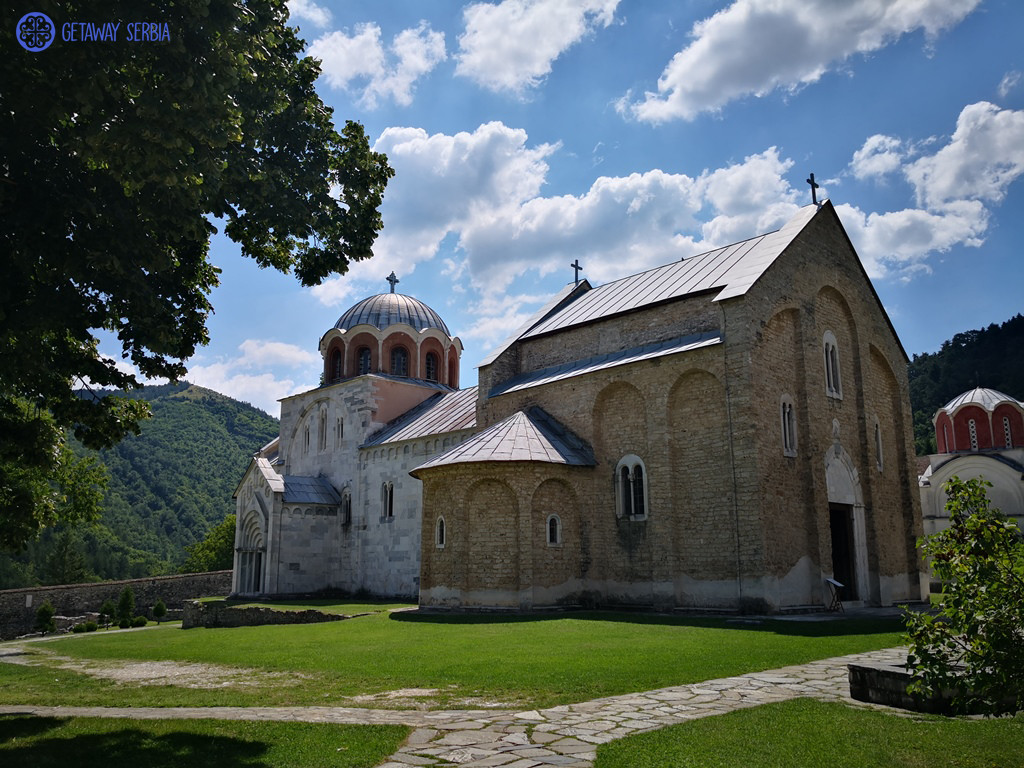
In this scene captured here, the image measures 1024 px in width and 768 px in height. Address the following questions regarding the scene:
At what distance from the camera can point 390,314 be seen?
1330 inches

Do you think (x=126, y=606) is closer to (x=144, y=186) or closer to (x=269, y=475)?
(x=269, y=475)

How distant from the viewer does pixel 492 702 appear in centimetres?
810

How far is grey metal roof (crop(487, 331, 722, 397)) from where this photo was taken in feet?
64.5

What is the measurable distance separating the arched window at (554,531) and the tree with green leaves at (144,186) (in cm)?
1165

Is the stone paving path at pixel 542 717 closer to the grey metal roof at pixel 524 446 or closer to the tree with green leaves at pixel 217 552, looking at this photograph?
the grey metal roof at pixel 524 446

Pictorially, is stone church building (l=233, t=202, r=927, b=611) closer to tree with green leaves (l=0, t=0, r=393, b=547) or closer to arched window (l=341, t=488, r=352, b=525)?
arched window (l=341, t=488, r=352, b=525)

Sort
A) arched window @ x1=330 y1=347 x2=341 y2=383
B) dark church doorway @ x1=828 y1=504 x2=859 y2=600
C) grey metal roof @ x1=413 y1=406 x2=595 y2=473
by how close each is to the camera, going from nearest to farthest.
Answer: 1. grey metal roof @ x1=413 y1=406 x2=595 y2=473
2. dark church doorway @ x1=828 y1=504 x2=859 y2=600
3. arched window @ x1=330 y1=347 x2=341 y2=383

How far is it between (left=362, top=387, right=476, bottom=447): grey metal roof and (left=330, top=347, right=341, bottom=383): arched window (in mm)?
4821

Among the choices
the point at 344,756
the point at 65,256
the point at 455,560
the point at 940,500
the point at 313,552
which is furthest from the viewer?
the point at 940,500

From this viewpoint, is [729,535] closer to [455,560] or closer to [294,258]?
[455,560]

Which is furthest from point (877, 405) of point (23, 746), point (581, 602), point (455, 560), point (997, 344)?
point (997, 344)

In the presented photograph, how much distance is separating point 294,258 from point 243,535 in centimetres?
2349

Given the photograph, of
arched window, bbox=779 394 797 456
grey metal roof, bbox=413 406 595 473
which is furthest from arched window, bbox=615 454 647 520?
arched window, bbox=779 394 797 456

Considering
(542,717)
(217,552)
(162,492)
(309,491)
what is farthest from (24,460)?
(162,492)
